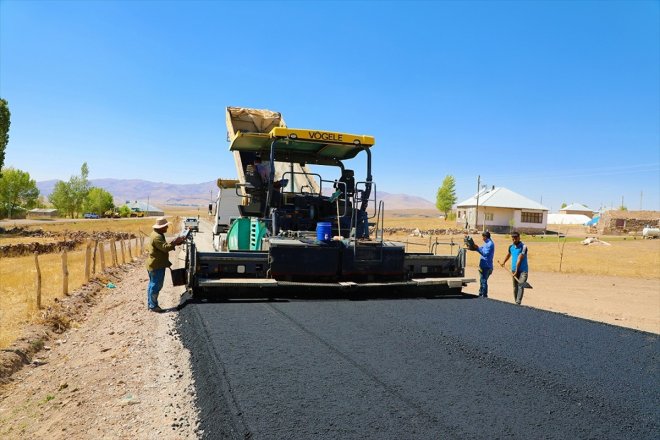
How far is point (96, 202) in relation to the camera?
301 feet

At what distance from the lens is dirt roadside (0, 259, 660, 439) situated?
3709 mm

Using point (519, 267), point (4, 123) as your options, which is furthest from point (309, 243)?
point (4, 123)

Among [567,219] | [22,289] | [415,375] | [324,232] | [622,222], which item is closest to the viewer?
[415,375]

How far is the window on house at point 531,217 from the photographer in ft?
165

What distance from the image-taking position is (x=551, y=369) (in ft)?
13.7

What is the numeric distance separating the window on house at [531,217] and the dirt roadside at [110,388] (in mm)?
48749

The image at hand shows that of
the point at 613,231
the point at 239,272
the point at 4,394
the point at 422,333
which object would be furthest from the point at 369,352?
the point at 613,231

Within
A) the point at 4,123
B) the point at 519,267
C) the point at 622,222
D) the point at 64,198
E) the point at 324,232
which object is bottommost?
the point at 519,267

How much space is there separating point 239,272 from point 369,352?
2647mm

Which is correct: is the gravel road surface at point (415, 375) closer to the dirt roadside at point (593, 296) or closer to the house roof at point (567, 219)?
the dirt roadside at point (593, 296)

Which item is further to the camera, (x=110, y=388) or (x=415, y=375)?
(x=110, y=388)

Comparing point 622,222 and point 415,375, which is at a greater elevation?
point 622,222

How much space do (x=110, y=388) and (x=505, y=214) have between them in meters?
49.8

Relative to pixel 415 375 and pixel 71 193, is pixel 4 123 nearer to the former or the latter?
pixel 415 375
